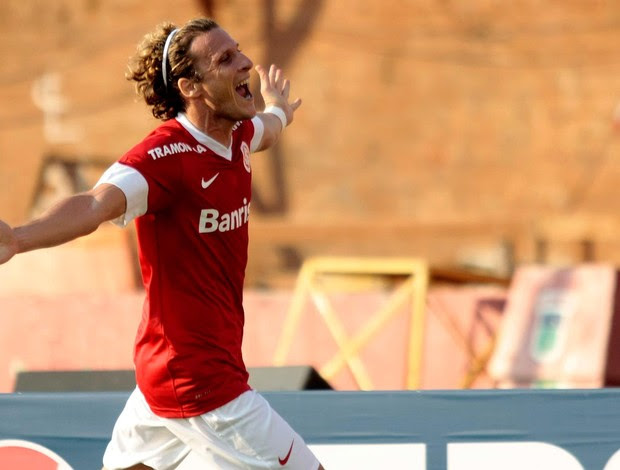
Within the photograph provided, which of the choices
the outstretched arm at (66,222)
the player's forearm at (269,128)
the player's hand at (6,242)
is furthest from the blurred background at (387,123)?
the player's hand at (6,242)

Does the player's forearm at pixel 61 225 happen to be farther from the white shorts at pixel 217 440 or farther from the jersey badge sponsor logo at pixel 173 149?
the white shorts at pixel 217 440

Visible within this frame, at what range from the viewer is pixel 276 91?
18.9 ft

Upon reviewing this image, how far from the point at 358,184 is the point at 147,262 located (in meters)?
14.1

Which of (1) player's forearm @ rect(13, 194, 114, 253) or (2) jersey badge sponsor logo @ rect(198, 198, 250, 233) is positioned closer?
(1) player's forearm @ rect(13, 194, 114, 253)

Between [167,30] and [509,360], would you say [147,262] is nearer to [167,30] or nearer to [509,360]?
[167,30]

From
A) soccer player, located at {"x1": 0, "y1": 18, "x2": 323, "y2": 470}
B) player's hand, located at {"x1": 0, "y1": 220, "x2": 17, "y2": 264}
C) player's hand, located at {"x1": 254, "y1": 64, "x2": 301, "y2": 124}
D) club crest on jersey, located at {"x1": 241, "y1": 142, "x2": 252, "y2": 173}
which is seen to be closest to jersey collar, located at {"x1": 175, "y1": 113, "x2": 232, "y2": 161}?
soccer player, located at {"x1": 0, "y1": 18, "x2": 323, "y2": 470}

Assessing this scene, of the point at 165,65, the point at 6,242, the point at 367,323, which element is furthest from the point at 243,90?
the point at 367,323

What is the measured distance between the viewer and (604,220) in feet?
57.6

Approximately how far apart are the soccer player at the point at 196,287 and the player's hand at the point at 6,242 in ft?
1.72

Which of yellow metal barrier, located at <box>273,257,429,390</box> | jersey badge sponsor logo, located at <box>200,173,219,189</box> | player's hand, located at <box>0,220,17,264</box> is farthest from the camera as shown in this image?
yellow metal barrier, located at <box>273,257,429,390</box>

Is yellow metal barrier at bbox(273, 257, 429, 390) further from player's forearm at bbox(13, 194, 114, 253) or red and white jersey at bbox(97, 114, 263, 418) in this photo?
player's forearm at bbox(13, 194, 114, 253)

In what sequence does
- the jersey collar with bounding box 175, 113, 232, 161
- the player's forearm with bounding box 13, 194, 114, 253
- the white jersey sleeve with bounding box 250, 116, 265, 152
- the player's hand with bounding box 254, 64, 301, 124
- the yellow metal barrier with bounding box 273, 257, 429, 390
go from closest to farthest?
the player's forearm with bounding box 13, 194, 114, 253, the jersey collar with bounding box 175, 113, 232, 161, the white jersey sleeve with bounding box 250, 116, 265, 152, the player's hand with bounding box 254, 64, 301, 124, the yellow metal barrier with bounding box 273, 257, 429, 390

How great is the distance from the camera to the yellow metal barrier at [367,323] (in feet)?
35.4

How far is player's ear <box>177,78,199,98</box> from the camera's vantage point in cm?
459
